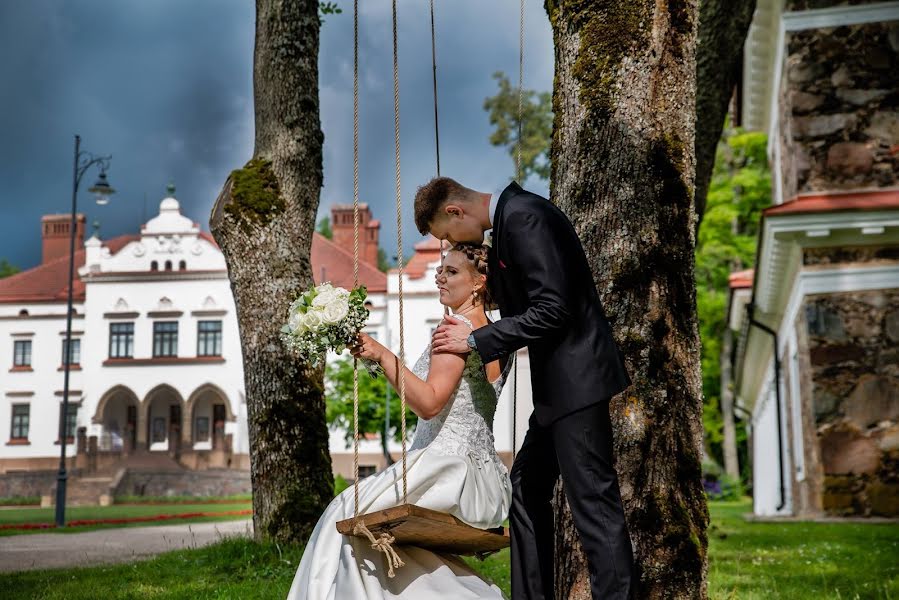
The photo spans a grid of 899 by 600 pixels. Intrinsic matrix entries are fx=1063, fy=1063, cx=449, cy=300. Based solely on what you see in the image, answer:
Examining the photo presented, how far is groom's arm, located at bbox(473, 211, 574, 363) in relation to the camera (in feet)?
12.3

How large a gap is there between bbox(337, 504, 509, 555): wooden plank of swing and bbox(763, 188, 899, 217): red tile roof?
35.4ft

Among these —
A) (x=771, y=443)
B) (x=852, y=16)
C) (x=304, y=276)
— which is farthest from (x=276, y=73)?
(x=771, y=443)

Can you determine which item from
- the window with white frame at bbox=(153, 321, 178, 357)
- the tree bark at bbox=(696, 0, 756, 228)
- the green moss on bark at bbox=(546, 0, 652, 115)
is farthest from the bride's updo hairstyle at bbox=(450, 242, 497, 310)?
the window with white frame at bbox=(153, 321, 178, 357)

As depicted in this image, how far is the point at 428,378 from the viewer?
4.23 metres

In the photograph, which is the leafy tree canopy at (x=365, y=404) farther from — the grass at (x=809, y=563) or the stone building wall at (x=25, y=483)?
the stone building wall at (x=25, y=483)

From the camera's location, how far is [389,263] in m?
74.6

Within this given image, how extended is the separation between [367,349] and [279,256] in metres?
4.86

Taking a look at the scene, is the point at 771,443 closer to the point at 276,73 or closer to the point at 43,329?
the point at 276,73

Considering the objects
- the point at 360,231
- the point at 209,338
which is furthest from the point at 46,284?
the point at 360,231

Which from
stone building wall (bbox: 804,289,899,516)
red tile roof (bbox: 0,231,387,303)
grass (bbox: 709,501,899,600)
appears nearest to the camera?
grass (bbox: 709,501,899,600)

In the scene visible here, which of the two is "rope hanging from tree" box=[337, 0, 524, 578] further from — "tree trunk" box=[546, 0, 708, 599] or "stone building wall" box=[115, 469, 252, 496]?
"stone building wall" box=[115, 469, 252, 496]

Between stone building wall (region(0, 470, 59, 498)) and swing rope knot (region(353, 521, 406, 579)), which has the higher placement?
swing rope knot (region(353, 521, 406, 579))

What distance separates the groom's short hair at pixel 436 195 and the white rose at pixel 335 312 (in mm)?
445

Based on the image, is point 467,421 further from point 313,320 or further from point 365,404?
point 365,404
